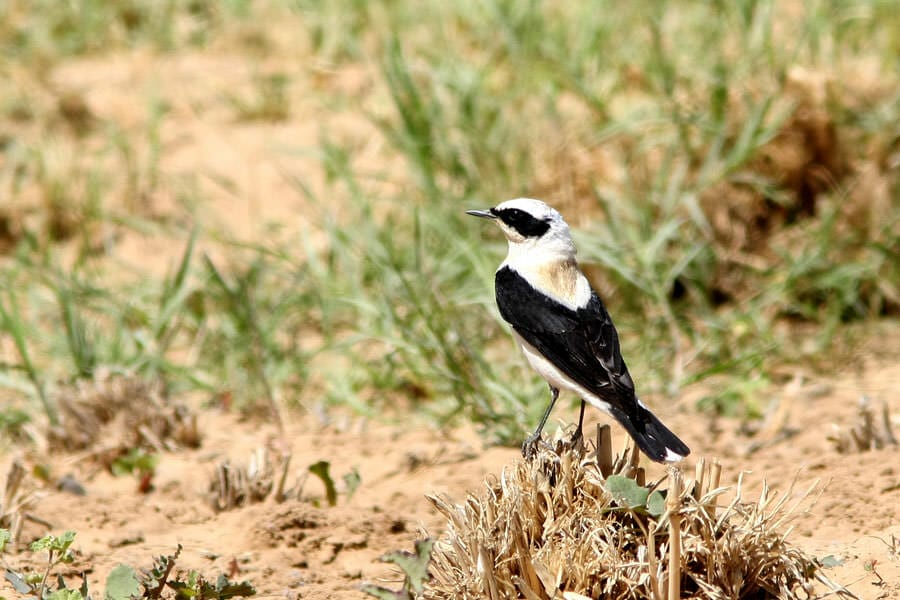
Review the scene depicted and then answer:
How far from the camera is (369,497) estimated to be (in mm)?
4359

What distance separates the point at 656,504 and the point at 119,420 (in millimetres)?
2633

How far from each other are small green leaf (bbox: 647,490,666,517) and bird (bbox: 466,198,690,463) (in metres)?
0.20

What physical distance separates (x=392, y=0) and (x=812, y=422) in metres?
4.41

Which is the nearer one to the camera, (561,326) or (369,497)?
(561,326)

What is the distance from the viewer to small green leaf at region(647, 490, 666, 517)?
2.87 meters

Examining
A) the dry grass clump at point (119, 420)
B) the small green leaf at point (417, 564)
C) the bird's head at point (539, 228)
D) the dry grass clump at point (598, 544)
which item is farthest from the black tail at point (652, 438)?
the dry grass clump at point (119, 420)

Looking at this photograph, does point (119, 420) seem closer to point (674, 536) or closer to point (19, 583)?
point (19, 583)

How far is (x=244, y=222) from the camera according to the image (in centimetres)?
714

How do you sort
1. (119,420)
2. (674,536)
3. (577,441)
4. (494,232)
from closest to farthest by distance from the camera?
(674,536) < (577,441) < (119,420) < (494,232)

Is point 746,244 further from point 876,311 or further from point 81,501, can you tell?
point 81,501

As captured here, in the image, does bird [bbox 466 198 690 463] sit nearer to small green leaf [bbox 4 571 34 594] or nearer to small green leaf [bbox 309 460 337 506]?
small green leaf [bbox 309 460 337 506]

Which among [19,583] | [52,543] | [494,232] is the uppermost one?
[494,232]

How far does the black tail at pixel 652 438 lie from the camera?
10.3ft

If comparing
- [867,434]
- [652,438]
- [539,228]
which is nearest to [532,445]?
[652,438]
